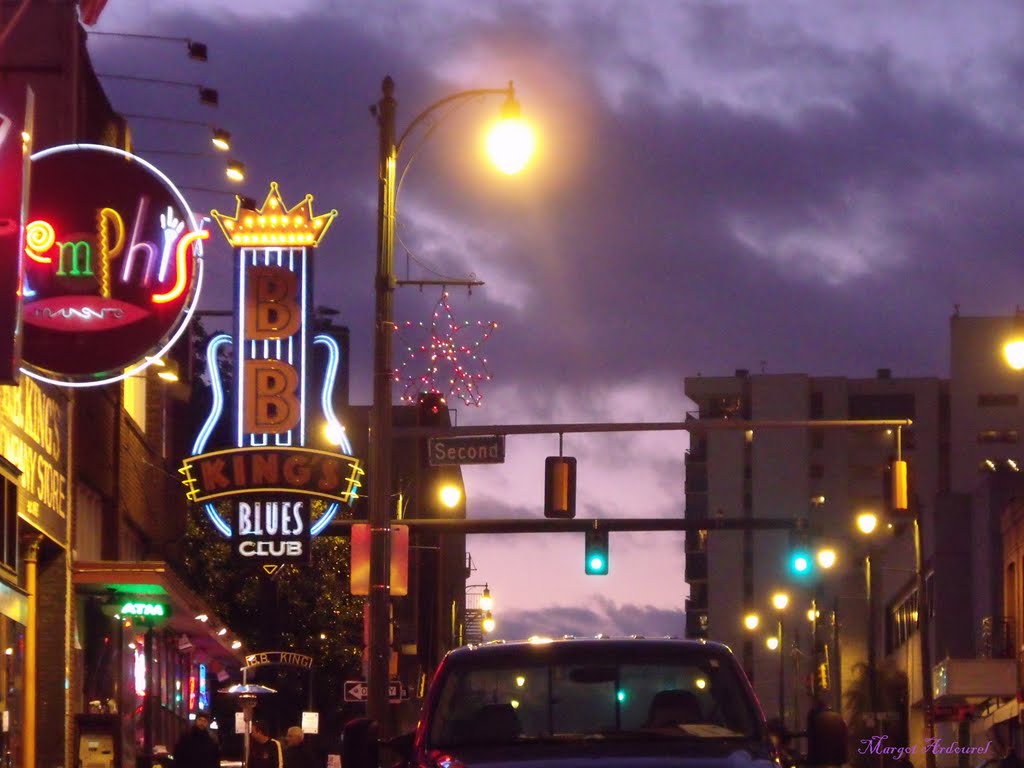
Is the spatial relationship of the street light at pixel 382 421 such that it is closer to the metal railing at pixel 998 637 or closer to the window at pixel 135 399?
the window at pixel 135 399

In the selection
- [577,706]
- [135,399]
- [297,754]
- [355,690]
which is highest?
[135,399]

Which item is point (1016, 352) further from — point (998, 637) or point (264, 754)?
point (998, 637)

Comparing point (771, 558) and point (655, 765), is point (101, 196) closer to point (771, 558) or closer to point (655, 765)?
point (655, 765)

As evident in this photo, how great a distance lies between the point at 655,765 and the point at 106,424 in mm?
21026

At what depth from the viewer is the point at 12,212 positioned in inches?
606

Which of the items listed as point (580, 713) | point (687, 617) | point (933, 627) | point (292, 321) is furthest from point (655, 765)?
point (687, 617)

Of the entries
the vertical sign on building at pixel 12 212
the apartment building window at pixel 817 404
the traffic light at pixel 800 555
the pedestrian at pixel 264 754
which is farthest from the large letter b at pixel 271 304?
the apartment building window at pixel 817 404

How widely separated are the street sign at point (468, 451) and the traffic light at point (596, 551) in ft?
11.8

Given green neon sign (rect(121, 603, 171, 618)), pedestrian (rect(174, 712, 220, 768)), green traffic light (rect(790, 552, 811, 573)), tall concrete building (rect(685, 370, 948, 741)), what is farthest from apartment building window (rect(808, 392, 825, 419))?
pedestrian (rect(174, 712, 220, 768))

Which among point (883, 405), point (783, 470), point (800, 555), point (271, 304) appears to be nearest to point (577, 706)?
point (271, 304)

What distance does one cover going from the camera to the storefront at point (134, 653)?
25.1 m

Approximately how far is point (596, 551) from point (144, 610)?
844 cm

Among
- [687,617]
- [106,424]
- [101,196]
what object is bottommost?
[687,617]

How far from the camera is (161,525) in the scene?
3562 cm
